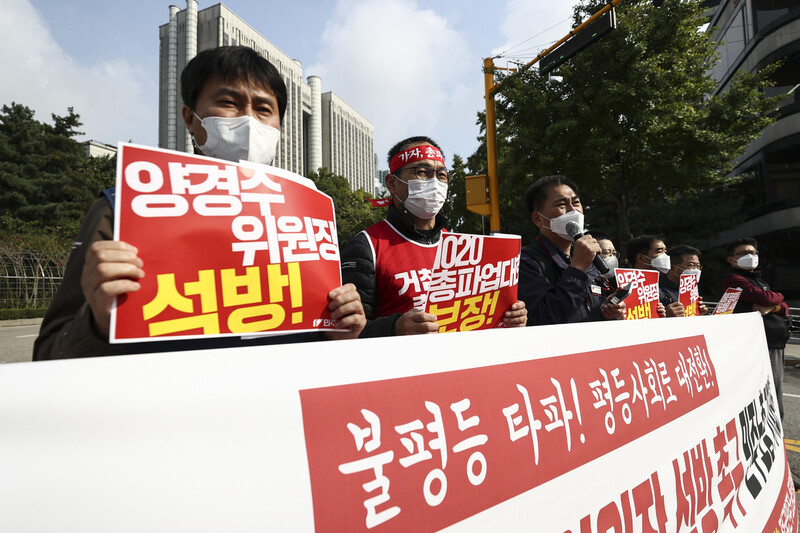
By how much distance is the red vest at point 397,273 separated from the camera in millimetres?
2234

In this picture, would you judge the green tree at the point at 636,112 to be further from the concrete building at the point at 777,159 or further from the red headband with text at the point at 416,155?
the red headband with text at the point at 416,155

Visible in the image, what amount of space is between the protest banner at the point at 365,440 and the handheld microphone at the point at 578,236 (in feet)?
3.09

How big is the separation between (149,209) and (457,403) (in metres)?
0.86

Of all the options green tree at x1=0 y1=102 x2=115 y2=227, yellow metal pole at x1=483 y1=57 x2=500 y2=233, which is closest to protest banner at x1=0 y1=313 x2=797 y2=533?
yellow metal pole at x1=483 y1=57 x2=500 y2=233

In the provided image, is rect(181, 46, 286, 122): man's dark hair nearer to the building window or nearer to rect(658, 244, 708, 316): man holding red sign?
rect(658, 244, 708, 316): man holding red sign

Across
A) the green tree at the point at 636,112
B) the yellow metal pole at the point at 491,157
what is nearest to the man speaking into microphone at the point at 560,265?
the yellow metal pole at the point at 491,157

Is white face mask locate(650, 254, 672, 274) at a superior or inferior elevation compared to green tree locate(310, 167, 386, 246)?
inferior

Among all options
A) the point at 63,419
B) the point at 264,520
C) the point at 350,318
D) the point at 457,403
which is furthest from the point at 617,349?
the point at 63,419

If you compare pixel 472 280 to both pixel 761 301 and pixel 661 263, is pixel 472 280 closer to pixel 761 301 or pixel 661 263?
pixel 661 263

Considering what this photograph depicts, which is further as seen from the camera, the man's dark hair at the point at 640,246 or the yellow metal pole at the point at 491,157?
the yellow metal pole at the point at 491,157

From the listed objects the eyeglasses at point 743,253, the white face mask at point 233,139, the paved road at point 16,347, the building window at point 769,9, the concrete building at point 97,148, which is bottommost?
the paved road at point 16,347

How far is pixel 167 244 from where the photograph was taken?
1111 mm

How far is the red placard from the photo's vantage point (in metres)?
0.92

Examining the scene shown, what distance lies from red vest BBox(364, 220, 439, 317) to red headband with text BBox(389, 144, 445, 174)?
50 cm
